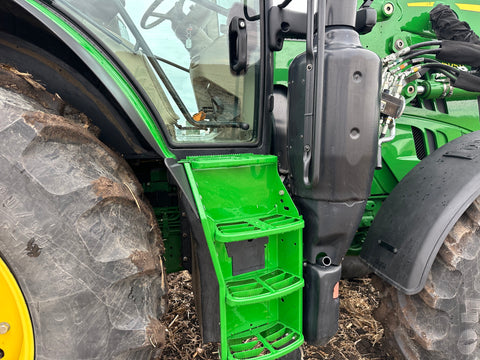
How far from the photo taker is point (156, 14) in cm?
132

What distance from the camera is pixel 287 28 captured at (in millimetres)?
1268

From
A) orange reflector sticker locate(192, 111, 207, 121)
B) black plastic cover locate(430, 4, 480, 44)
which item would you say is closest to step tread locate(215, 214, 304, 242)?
orange reflector sticker locate(192, 111, 207, 121)

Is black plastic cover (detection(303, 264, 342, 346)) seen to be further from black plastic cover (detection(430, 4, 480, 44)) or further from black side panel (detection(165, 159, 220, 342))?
black plastic cover (detection(430, 4, 480, 44))

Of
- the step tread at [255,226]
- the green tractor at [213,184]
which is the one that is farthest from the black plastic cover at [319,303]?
the step tread at [255,226]

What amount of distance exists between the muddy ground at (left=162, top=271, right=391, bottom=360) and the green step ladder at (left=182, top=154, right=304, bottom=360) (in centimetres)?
68

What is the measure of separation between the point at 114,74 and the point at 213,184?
0.52m

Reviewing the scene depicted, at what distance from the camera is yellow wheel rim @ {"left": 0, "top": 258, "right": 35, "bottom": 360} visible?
0.92m

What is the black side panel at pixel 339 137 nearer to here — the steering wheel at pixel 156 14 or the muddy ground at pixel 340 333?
the steering wheel at pixel 156 14

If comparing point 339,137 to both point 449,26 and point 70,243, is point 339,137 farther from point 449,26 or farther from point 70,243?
point 449,26

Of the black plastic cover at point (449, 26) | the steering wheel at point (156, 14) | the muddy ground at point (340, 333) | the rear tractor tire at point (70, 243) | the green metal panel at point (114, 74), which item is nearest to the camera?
the rear tractor tire at point (70, 243)

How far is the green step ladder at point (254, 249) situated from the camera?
1.16 m

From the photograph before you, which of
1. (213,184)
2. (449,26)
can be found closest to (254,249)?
(213,184)

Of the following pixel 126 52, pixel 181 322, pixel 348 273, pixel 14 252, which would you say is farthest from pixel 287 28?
pixel 181 322

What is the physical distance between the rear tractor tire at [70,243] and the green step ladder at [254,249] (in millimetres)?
264
